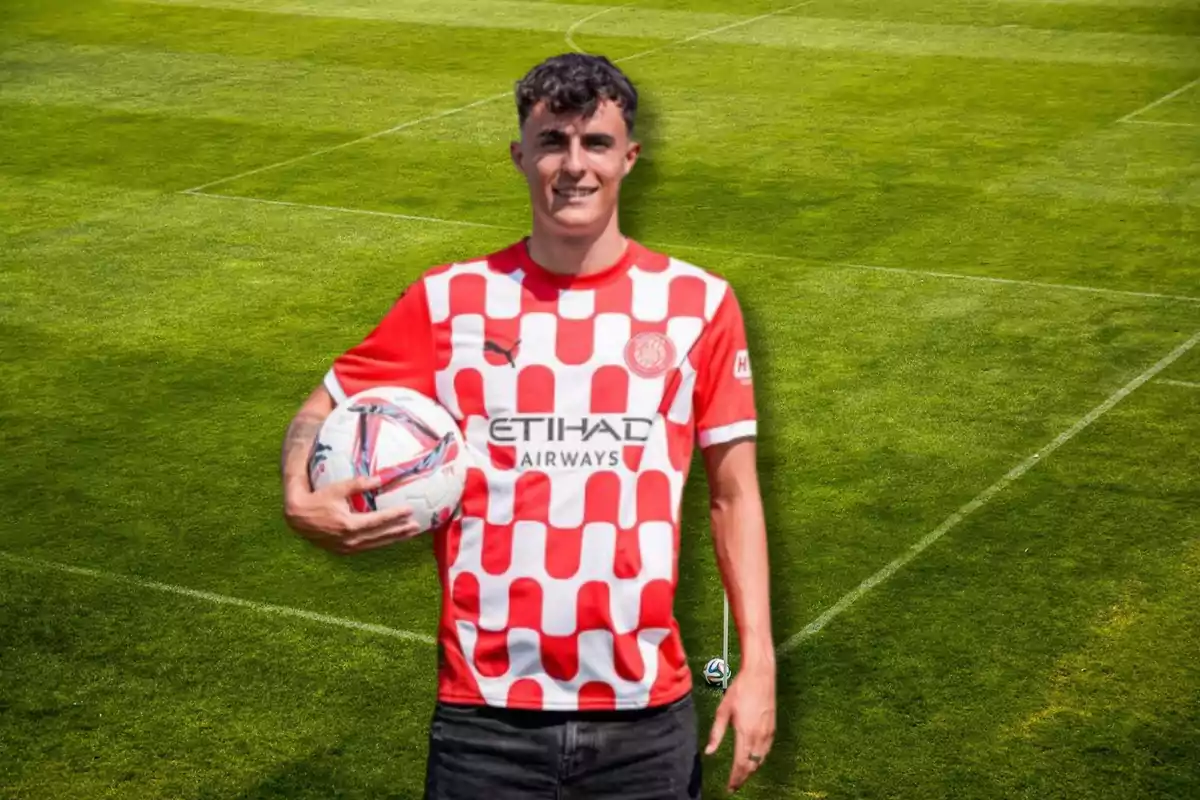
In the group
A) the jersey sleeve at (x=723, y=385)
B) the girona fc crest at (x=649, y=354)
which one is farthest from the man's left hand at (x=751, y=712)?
the girona fc crest at (x=649, y=354)

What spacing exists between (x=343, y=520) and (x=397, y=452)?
23cm

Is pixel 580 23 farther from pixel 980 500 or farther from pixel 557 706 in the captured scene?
pixel 557 706

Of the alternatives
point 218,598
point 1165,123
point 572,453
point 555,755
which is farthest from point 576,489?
point 1165,123

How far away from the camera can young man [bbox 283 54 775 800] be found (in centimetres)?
402

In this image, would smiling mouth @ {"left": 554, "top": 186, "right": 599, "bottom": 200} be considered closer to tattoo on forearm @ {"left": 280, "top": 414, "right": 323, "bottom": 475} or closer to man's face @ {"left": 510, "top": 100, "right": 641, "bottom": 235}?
man's face @ {"left": 510, "top": 100, "right": 641, "bottom": 235}

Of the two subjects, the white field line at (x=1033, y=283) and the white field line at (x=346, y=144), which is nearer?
the white field line at (x=1033, y=283)

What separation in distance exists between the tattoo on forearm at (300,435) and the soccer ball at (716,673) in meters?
3.68

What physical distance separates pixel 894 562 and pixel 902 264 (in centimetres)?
519

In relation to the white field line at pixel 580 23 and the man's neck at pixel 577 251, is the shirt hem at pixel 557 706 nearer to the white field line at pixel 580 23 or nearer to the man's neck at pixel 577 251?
the man's neck at pixel 577 251

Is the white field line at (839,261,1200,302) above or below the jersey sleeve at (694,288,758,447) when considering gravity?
below

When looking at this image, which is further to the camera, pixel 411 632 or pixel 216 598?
pixel 216 598

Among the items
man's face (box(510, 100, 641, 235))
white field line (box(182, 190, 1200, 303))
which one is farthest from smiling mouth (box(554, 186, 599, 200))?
white field line (box(182, 190, 1200, 303))

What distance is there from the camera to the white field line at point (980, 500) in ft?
27.1

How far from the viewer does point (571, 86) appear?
397 cm
